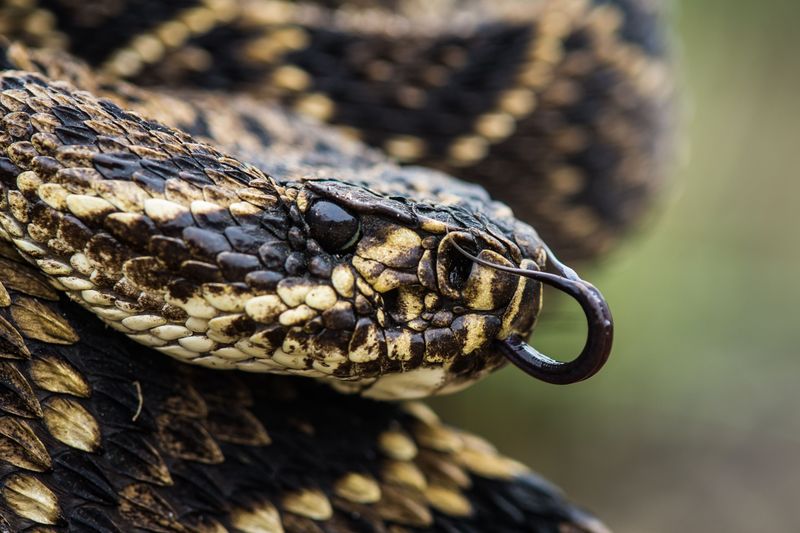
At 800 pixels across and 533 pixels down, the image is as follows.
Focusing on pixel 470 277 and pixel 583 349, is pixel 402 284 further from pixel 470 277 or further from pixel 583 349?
pixel 583 349

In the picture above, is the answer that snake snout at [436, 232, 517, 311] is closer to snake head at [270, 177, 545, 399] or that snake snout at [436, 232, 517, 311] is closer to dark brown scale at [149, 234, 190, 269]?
snake head at [270, 177, 545, 399]

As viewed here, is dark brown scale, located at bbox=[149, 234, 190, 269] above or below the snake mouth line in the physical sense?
below

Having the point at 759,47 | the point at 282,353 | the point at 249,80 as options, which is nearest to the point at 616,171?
the point at 249,80

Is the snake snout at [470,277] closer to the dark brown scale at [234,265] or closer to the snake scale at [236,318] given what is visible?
the snake scale at [236,318]

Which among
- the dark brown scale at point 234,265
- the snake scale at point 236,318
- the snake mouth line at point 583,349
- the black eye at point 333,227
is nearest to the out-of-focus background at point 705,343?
the snake scale at point 236,318

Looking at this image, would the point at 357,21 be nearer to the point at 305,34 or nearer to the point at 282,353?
the point at 305,34

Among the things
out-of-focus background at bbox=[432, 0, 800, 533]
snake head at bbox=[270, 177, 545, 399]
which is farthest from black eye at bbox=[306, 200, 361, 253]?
out-of-focus background at bbox=[432, 0, 800, 533]

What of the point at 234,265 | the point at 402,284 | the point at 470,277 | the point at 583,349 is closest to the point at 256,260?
the point at 234,265
